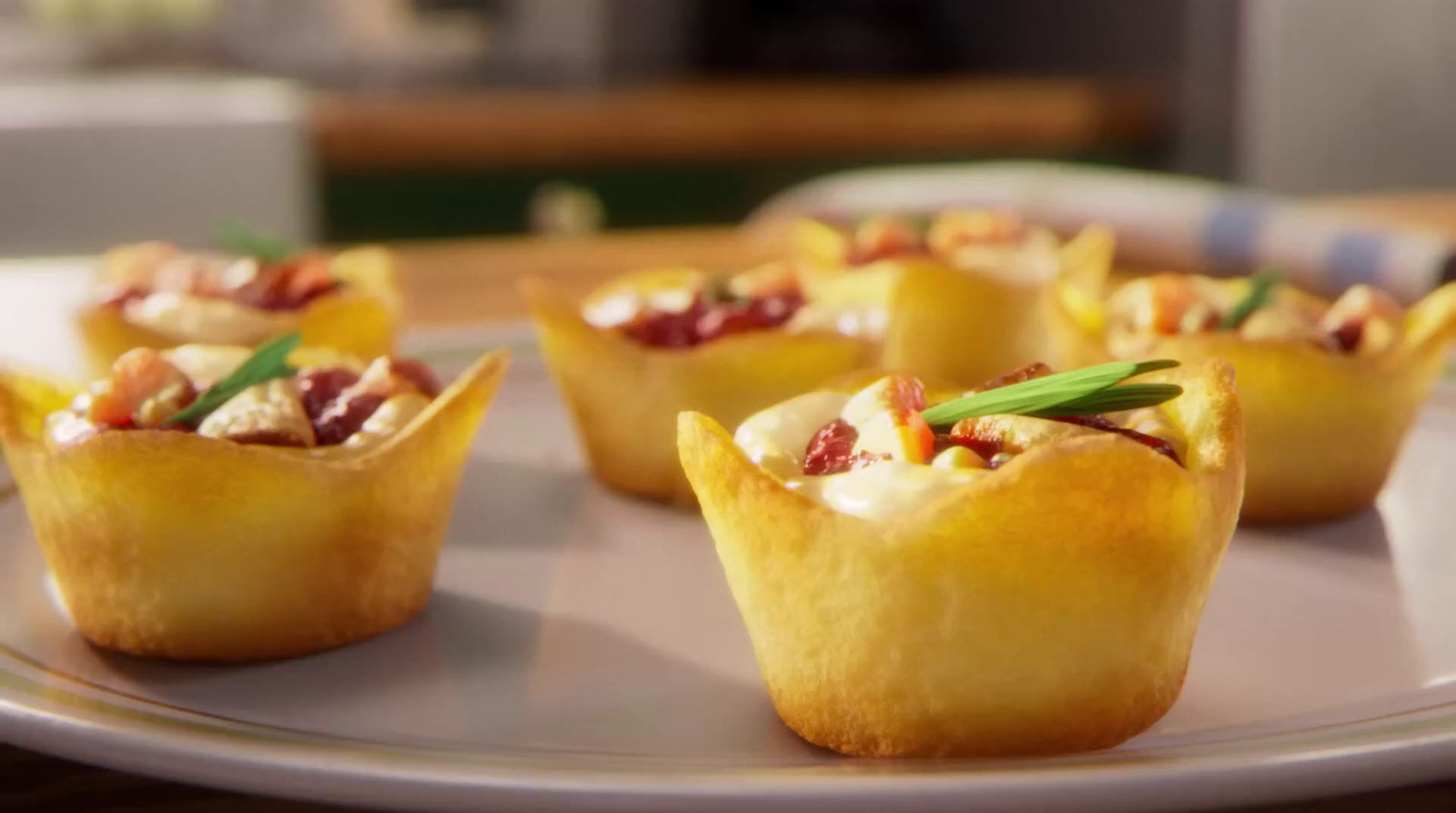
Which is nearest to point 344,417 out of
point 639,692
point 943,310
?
point 639,692

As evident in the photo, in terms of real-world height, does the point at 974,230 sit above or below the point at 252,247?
below

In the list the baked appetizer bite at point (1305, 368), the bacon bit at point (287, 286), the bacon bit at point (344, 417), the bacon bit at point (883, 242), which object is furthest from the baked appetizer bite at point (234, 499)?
the bacon bit at point (883, 242)

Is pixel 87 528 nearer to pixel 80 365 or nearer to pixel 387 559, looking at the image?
pixel 387 559

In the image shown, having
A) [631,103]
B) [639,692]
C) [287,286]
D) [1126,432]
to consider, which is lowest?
[631,103]

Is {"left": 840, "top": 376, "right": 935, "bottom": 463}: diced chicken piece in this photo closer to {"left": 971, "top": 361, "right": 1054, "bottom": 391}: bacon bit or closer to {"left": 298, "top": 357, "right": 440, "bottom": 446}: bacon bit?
{"left": 971, "top": 361, "right": 1054, "bottom": 391}: bacon bit

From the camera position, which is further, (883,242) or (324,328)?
(883,242)

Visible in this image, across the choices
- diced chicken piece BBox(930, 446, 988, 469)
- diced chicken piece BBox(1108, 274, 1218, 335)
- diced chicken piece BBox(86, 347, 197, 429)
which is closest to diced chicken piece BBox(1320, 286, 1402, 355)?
diced chicken piece BBox(1108, 274, 1218, 335)

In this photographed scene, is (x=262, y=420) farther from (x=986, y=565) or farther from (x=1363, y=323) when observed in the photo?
(x=1363, y=323)
